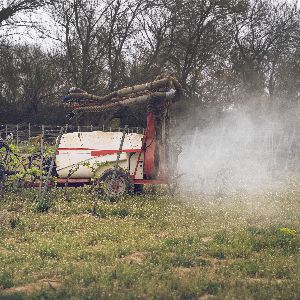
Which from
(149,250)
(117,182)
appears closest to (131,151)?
(117,182)

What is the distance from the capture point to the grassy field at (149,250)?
20.0ft

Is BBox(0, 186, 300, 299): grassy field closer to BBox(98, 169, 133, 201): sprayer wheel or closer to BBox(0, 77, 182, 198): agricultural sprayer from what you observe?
BBox(98, 169, 133, 201): sprayer wheel

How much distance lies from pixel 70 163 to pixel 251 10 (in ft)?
94.4

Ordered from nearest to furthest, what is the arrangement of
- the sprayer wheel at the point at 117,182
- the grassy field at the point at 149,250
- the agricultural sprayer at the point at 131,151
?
the grassy field at the point at 149,250, the sprayer wheel at the point at 117,182, the agricultural sprayer at the point at 131,151

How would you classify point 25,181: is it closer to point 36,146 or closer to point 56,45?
point 36,146

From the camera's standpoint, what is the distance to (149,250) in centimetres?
795

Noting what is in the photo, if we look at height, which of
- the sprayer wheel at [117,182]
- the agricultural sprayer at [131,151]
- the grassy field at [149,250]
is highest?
the agricultural sprayer at [131,151]

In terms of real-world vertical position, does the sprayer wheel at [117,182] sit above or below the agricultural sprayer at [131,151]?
below

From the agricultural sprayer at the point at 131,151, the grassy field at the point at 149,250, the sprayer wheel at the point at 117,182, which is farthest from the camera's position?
the agricultural sprayer at the point at 131,151

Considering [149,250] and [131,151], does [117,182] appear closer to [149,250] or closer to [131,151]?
[131,151]

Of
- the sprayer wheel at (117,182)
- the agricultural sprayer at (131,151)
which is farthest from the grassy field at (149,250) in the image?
the agricultural sprayer at (131,151)

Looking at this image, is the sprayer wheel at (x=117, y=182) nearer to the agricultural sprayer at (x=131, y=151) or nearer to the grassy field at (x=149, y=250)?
the agricultural sprayer at (x=131, y=151)

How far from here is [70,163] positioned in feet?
45.2

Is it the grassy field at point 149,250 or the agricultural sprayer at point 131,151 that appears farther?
the agricultural sprayer at point 131,151
